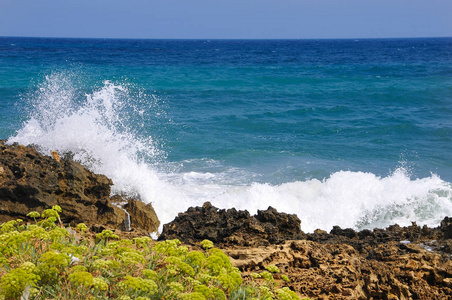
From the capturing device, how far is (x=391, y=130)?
1839 centimetres

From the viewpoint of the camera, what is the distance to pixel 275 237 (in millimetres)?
5633

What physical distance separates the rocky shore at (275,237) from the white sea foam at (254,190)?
4.19 ft

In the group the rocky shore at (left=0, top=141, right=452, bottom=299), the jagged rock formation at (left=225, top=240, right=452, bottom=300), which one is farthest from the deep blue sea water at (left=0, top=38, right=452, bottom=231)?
the jagged rock formation at (left=225, top=240, right=452, bottom=300)

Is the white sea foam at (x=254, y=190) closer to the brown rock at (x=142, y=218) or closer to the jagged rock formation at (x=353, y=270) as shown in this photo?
the brown rock at (x=142, y=218)

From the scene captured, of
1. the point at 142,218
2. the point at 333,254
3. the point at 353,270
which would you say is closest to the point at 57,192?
the point at 142,218

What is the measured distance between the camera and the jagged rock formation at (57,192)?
21.8 feet

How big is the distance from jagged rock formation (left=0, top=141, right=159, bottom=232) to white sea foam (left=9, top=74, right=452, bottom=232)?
1368 millimetres

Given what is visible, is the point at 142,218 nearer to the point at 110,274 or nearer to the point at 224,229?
the point at 224,229

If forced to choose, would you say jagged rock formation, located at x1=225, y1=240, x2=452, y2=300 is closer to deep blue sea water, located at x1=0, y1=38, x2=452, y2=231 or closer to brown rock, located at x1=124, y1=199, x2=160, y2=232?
brown rock, located at x1=124, y1=199, x2=160, y2=232

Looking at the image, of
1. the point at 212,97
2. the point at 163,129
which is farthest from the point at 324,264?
the point at 212,97

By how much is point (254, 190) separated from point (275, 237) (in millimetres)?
5119

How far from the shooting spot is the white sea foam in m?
9.73

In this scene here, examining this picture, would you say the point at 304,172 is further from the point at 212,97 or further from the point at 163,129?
the point at 212,97

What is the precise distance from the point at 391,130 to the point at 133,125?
10.9 metres
